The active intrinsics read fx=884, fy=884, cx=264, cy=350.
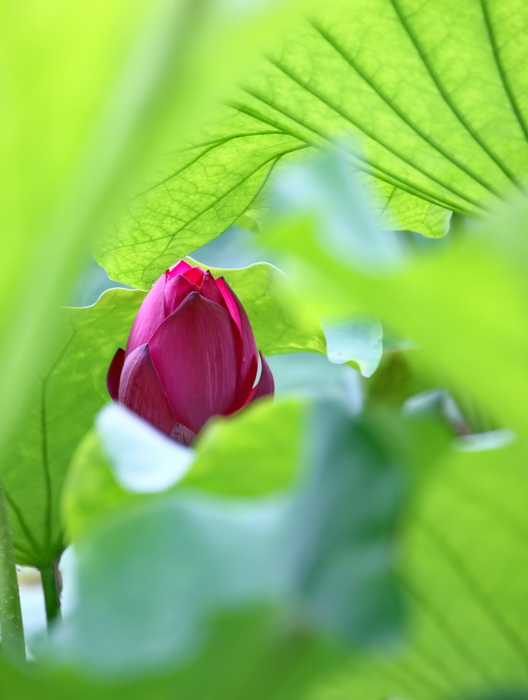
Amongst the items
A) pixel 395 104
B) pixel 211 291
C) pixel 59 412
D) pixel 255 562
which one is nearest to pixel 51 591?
pixel 59 412

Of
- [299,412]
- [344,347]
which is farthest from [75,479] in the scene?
[344,347]

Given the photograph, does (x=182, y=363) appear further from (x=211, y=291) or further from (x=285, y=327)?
(x=285, y=327)

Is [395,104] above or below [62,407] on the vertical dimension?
above

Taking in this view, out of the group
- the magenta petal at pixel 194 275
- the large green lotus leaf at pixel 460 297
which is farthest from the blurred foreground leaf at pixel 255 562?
the magenta petal at pixel 194 275

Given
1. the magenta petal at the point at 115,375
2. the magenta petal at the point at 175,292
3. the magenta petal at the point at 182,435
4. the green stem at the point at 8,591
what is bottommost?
the green stem at the point at 8,591

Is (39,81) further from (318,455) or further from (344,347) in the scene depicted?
(344,347)

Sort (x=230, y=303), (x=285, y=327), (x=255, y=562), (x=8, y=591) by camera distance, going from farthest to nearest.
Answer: (x=285, y=327) < (x=230, y=303) < (x=8, y=591) < (x=255, y=562)

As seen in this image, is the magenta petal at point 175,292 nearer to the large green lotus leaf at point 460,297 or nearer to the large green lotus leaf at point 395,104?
the large green lotus leaf at point 395,104
